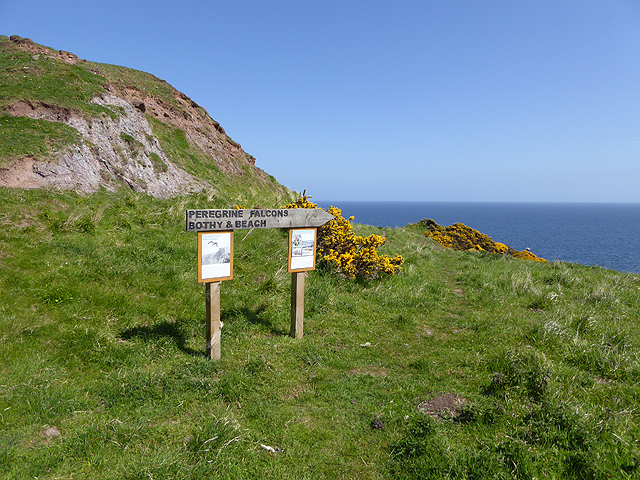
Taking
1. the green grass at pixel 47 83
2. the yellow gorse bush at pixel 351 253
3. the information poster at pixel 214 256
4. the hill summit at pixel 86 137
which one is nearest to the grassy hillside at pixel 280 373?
the yellow gorse bush at pixel 351 253

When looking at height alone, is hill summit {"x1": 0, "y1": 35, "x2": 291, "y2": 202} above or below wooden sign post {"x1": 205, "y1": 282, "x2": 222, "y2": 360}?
→ above

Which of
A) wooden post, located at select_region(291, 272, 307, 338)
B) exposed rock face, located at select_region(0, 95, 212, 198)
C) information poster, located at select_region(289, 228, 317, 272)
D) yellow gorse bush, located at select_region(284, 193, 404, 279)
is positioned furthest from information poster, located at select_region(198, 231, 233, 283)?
exposed rock face, located at select_region(0, 95, 212, 198)

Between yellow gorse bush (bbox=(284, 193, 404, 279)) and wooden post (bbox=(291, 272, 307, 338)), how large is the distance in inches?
123

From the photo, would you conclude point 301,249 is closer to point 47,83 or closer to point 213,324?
point 213,324

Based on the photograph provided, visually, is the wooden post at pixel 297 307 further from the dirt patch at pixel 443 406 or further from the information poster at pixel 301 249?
the dirt patch at pixel 443 406

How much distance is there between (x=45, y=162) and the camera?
12.0 metres

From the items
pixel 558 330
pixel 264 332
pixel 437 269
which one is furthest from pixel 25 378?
pixel 437 269

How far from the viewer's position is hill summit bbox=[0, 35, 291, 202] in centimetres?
1218

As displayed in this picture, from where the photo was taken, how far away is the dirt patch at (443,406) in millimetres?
4355

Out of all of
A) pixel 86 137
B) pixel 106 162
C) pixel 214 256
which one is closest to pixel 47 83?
pixel 86 137

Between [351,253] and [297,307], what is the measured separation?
12.7 ft

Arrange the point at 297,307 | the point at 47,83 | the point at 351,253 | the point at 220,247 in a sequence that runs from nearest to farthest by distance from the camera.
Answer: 1. the point at 220,247
2. the point at 297,307
3. the point at 351,253
4. the point at 47,83

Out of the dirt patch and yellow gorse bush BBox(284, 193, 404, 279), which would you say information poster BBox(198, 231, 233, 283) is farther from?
yellow gorse bush BBox(284, 193, 404, 279)

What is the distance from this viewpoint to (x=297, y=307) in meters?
6.82
